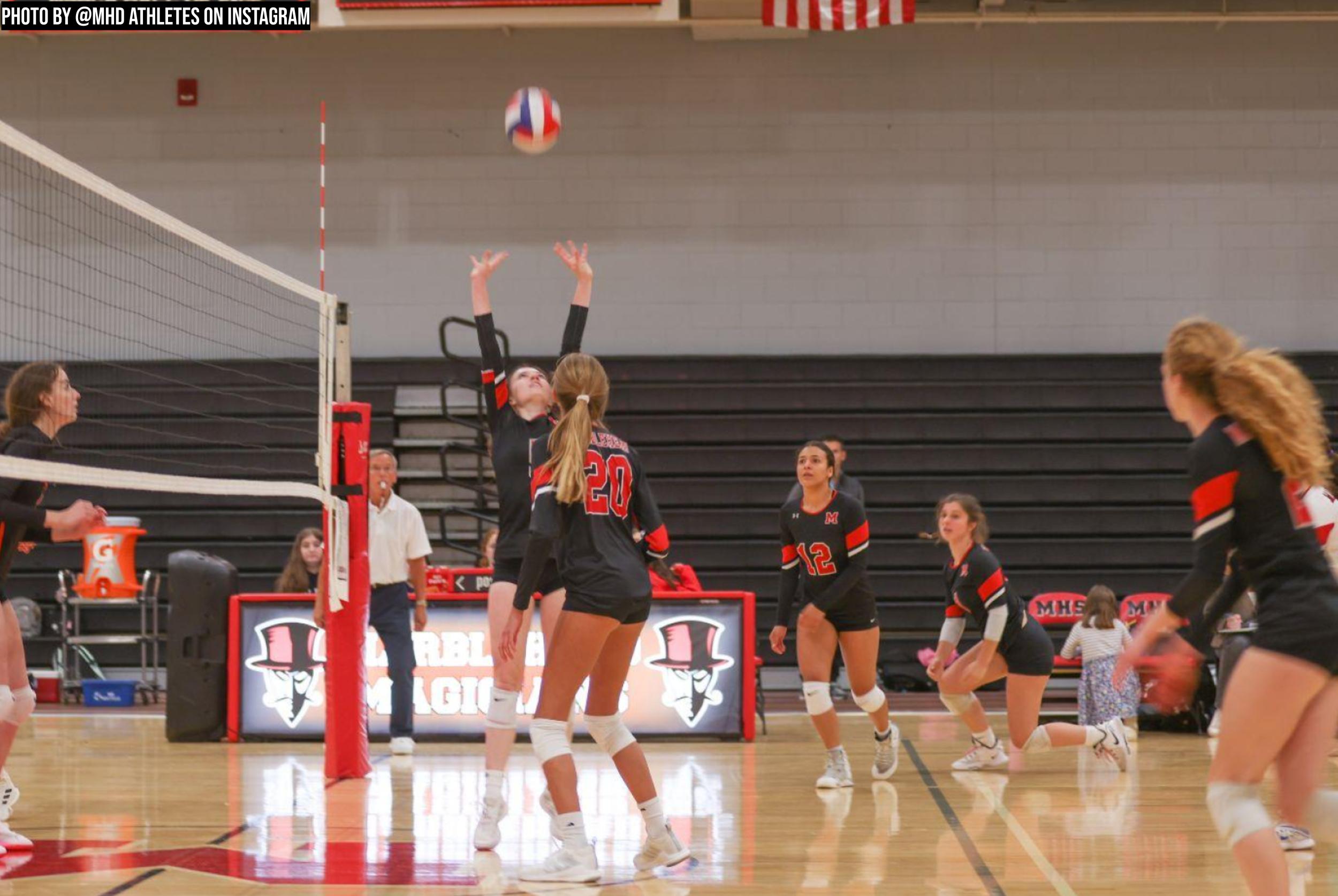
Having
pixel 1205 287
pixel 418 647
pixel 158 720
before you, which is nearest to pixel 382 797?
pixel 418 647

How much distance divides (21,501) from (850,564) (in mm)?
→ 3581

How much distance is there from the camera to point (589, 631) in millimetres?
4422

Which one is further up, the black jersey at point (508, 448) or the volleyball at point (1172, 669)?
the black jersey at point (508, 448)

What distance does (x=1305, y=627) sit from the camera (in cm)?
318

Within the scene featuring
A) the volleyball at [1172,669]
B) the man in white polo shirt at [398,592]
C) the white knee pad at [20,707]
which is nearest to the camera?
the volleyball at [1172,669]

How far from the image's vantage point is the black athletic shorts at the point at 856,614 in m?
6.73

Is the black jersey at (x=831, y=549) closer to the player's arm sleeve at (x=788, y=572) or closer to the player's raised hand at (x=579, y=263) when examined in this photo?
the player's arm sleeve at (x=788, y=572)

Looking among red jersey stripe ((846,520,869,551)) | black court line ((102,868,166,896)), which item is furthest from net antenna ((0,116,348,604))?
black court line ((102,868,166,896))

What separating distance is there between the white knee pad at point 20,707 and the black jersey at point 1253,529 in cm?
414

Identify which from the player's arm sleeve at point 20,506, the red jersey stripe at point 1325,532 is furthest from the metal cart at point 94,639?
the red jersey stripe at point 1325,532

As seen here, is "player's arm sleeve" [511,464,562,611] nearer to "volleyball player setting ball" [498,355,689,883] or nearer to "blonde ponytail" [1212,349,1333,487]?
"volleyball player setting ball" [498,355,689,883]

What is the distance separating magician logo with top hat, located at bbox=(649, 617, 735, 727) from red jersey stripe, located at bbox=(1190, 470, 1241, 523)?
213 inches

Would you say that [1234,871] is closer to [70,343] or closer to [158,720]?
[158,720]

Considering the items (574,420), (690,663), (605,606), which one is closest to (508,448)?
(574,420)
